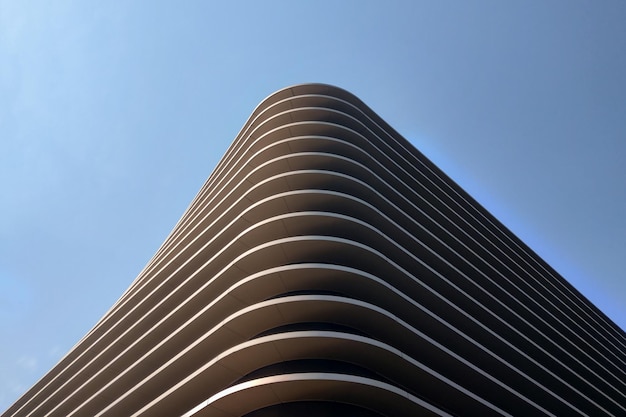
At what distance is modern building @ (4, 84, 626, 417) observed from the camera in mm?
12461

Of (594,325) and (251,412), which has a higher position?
(594,325)

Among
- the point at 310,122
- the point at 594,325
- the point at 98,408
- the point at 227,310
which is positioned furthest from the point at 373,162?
the point at 594,325

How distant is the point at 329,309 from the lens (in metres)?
13.3

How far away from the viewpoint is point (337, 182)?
760 inches

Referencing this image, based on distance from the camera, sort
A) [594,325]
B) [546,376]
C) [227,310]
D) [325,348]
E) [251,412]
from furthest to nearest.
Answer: [594,325]
[546,376]
[227,310]
[325,348]
[251,412]

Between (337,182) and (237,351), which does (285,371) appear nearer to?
(237,351)

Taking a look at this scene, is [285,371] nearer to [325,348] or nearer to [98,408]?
[325,348]

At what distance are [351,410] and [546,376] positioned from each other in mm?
13688

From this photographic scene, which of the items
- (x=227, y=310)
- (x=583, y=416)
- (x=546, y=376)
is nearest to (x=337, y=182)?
(x=227, y=310)

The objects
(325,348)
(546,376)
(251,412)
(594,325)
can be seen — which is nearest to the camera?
(251,412)

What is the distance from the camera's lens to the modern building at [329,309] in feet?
40.9

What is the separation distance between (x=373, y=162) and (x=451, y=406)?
13.2m

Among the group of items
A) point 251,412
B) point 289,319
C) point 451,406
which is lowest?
point 251,412

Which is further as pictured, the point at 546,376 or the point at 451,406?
the point at 546,376
